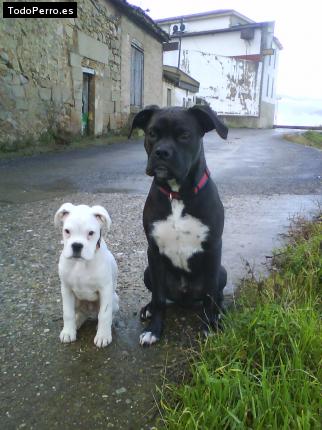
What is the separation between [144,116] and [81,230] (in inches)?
33.4

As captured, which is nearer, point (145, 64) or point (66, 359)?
point (66, 359)

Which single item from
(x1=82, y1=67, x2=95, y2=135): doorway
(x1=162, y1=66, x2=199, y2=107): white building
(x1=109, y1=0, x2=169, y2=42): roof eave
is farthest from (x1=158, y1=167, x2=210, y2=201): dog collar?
(x1=162, y1=66, x2=199, y2=107): white building

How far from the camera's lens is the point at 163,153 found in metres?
2.19

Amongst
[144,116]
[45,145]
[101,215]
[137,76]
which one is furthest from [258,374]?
[137,76]

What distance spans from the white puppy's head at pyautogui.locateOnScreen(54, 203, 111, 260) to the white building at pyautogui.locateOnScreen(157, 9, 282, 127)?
28271mm

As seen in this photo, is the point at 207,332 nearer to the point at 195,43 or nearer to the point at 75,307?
the point at 75,307

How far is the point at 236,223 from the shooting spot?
453 cm

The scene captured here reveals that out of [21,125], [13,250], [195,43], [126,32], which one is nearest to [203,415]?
[13,250]

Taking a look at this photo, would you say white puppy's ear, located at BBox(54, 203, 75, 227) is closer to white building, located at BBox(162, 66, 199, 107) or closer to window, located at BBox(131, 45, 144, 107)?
window, located at BBox(131, 45, 144, 107)

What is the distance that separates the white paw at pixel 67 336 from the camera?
2215 millimetres

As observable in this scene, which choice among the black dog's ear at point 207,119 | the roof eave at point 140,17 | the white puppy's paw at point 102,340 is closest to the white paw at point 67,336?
the white puppy's paw at point 102,340

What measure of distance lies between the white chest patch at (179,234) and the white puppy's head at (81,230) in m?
0.33

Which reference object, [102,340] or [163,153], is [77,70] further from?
[102,340]

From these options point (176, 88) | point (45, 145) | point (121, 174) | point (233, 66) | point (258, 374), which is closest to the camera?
point (258, 374)
